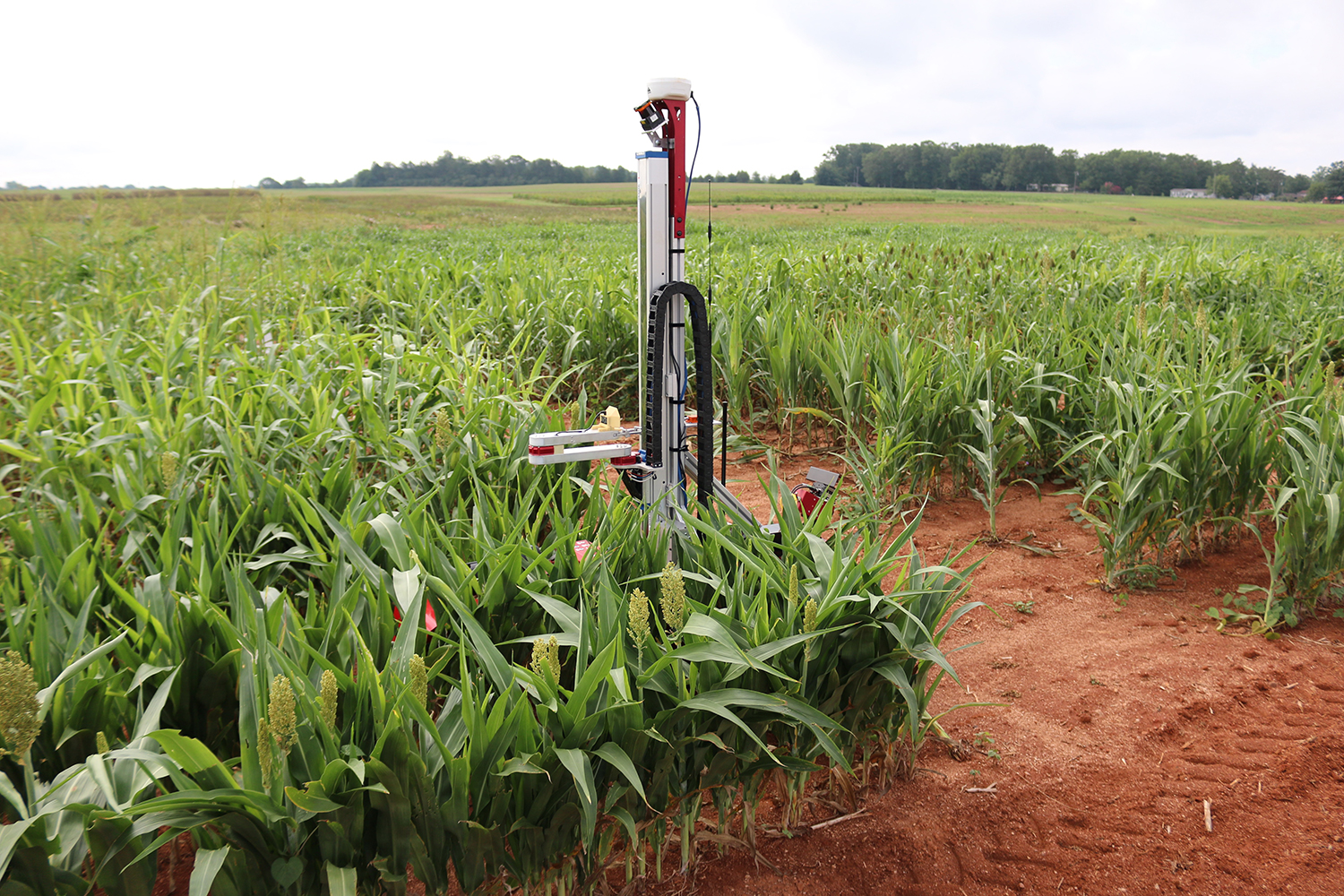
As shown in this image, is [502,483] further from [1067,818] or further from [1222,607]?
[1222,607]

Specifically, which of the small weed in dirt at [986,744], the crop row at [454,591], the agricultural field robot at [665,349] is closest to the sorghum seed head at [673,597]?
the crop row at [454,591]

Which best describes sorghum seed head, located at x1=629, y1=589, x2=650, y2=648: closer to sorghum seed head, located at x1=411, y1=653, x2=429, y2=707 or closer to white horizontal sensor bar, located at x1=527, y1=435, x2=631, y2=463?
sorghum seed head, located at x1=411, y1=653, x2=429, y2=707

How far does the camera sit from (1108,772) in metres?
1.92

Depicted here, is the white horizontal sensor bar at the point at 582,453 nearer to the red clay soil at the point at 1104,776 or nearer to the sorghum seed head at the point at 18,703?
the red clay soil at the point at 1104,776

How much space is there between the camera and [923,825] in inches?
67.3

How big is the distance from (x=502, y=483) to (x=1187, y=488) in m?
2.38

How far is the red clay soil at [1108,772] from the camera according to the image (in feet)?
5.26

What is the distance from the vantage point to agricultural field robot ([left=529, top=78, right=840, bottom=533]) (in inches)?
83.4

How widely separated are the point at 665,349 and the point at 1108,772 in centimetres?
155

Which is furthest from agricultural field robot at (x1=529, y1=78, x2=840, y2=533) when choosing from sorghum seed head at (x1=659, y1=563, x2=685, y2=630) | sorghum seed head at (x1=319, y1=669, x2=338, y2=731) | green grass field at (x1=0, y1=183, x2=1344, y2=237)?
green grass field at (x1=0, y1=183, x2=1344, y2=237)

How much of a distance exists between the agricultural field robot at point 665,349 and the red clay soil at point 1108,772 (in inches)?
29.6

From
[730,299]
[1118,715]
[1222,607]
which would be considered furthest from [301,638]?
[730,299]

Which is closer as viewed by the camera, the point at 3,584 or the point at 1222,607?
the point at 3,584

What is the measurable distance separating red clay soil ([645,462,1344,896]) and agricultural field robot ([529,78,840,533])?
0.75 m
